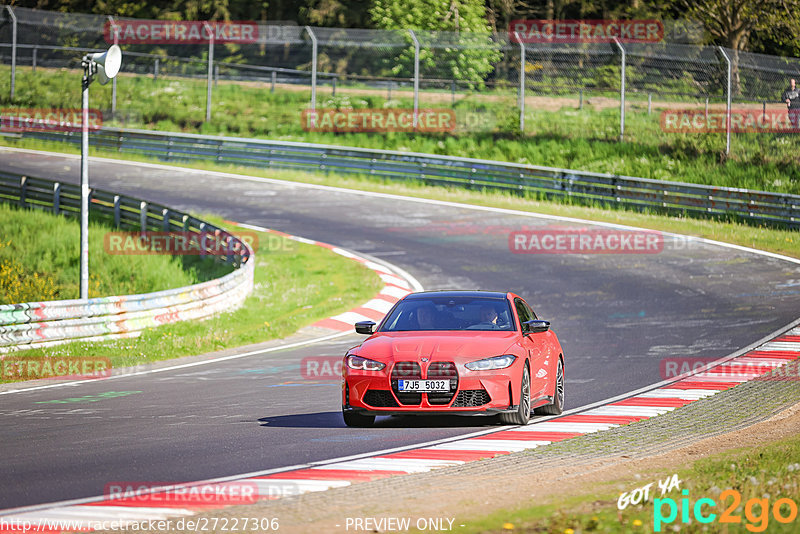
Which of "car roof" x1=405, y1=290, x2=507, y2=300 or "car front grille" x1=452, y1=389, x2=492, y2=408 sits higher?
"car roof" x1=405, y1=290, x2=507, y2=300

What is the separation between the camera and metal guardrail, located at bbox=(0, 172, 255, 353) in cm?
1602

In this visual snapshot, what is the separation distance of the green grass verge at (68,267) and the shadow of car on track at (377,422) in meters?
12.3

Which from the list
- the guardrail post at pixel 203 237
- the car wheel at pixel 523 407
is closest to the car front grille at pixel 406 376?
the car wheel at pixel 523 407

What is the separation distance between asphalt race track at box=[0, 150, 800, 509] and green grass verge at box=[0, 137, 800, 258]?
1335mm

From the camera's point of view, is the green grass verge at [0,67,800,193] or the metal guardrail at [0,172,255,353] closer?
the metal guardrail at [0,172,255,353]

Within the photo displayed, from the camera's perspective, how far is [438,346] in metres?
10.5

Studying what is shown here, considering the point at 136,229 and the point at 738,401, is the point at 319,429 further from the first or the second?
the point at 136,229

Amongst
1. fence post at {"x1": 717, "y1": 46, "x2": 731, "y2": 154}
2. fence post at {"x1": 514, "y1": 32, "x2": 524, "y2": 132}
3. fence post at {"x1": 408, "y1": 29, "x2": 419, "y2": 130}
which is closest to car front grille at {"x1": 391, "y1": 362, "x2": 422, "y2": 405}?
fence post at {"x1": 717, "y1": 46, "x2": 731, "y2": 154}

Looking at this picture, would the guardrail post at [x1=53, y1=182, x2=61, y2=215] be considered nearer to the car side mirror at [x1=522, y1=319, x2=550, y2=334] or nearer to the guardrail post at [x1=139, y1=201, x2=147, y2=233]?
the guardrail post at [x1=139, y1=201, x2=147, y2=233]

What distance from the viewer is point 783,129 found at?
3156 centimetres

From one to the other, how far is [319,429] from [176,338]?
7.69 metres

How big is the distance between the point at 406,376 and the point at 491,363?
80cm

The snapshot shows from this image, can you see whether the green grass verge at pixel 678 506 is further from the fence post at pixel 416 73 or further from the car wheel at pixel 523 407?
the fence post at pixel 416 73

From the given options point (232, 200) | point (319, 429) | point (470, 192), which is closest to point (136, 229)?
point (232, 200)
